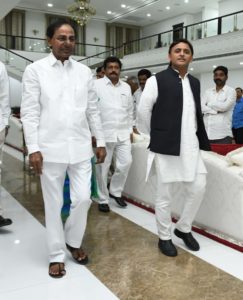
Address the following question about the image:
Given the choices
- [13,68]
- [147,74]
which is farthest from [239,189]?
[13,68]

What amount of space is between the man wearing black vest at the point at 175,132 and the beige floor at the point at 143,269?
0.19m

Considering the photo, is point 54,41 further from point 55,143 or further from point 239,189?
point 239,189

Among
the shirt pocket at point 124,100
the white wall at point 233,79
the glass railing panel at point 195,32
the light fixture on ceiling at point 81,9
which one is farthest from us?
the white wall at point 233,79

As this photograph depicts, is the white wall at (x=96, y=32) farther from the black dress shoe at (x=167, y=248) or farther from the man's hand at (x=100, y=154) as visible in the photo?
the black dress shoe at (x=167, y=248)

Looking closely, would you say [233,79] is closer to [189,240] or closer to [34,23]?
[34,23]

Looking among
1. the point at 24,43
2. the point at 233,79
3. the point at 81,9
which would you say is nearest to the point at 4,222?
the point at 81,9

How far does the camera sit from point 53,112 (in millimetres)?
2447

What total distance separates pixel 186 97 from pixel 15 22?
20017mm

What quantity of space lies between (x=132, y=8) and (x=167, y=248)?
64.2ft

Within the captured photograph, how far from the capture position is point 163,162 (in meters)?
2.87

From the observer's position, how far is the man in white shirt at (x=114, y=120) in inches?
156

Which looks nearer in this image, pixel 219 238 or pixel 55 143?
pixel 55 143

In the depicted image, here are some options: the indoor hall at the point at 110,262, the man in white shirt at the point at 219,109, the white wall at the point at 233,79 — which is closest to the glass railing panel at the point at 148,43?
the white wall at the point at 233,79

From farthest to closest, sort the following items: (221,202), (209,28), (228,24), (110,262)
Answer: (209,28) → (228,24) → (221,202) → (110,262)
